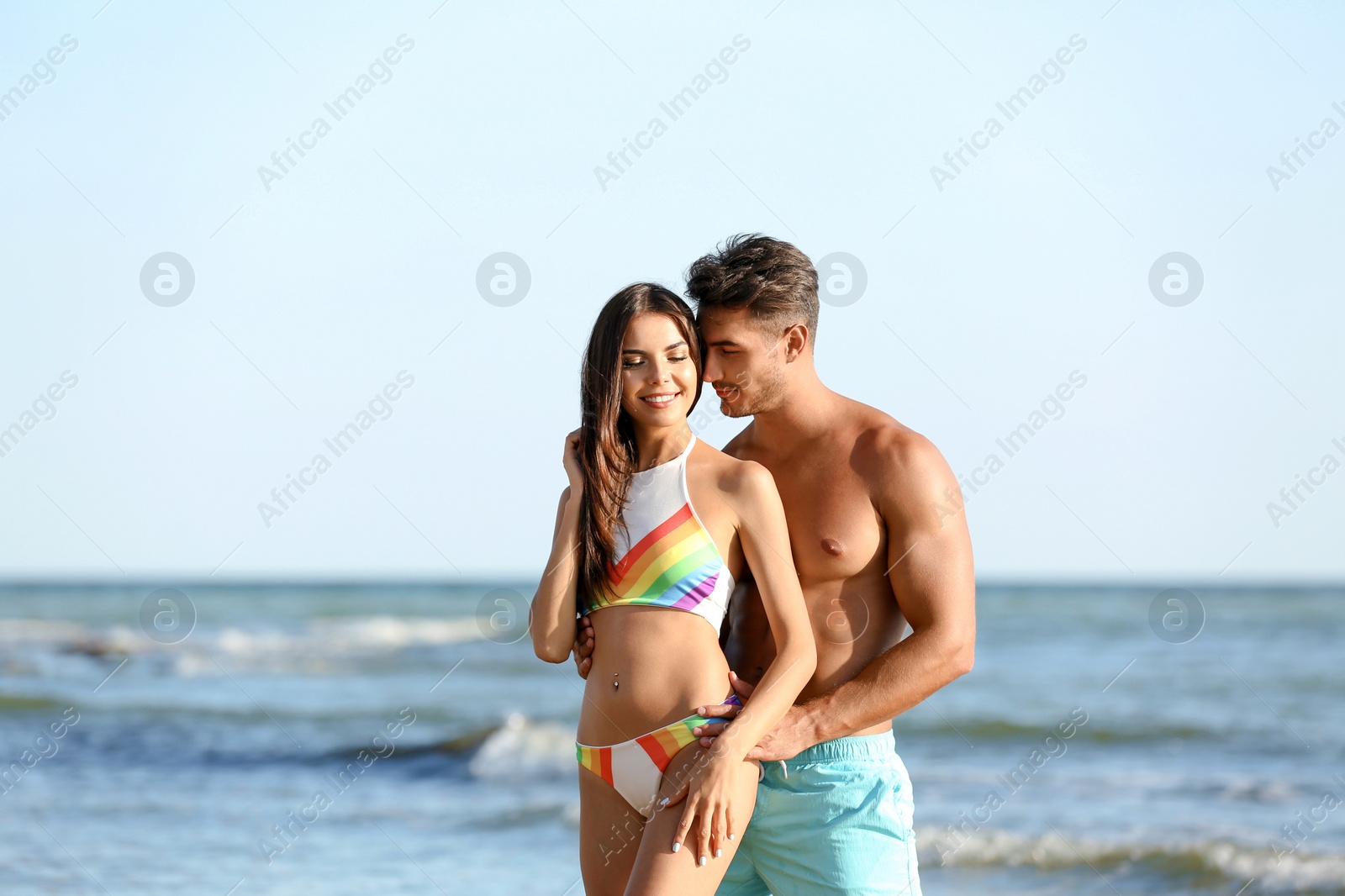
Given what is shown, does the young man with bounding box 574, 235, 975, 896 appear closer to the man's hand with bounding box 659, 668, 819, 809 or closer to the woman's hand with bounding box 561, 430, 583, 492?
the man's hand with bounding box 659, 668, 819, 809

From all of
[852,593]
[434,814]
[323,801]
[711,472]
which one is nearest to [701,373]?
[711,472]

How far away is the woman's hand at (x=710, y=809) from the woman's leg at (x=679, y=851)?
0.01m

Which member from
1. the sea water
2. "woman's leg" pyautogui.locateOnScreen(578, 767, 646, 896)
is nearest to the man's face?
"woman's leg" pyautogui.locateOnScreen(578, 767, 646, 896)

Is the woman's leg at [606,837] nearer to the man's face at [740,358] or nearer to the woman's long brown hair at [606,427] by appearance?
the woman's long brown hair at [606,427]

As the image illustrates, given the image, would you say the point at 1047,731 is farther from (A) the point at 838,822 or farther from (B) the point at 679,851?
(B) the point at 679,851

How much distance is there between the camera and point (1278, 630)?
68.3 ft

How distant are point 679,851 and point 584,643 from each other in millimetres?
587

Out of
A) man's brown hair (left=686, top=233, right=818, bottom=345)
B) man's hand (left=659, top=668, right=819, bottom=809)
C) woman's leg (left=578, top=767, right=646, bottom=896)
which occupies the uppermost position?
man's brown hair (left=686, top=233, right=818, bottom=345)

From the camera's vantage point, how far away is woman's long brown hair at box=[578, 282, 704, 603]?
289 cm

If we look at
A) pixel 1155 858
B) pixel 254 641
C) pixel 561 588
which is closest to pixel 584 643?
pixel 561 588

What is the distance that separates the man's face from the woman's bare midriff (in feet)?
2.12

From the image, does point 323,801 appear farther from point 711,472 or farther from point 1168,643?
point 1168,643

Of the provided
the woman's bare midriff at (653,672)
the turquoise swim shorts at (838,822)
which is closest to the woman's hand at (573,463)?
the woman's bare midriff at (653,672)

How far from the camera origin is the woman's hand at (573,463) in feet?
9.70
